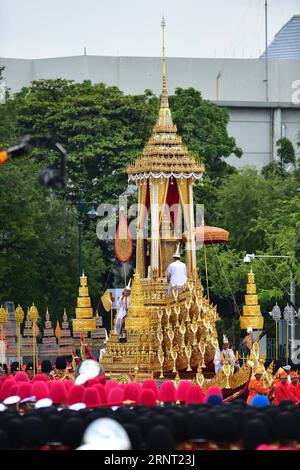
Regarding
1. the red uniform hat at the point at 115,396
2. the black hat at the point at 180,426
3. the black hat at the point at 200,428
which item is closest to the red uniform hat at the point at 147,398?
the red uniform hat at the point at 115,396

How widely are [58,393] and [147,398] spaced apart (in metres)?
1.48

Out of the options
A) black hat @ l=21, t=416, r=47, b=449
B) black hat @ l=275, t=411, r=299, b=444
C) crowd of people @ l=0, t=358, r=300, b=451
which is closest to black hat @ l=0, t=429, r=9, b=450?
crowd of people @ l=0, t=358, r=300, b=451

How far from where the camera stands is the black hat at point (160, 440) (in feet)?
62.7

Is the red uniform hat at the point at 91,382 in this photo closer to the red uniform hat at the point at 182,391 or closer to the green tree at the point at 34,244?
the red uniform hat at the point at 182,391

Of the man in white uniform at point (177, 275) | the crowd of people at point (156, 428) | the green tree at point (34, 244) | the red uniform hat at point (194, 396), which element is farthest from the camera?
the green tree at point (34, 244)

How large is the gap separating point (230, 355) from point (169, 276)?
8.16 ft

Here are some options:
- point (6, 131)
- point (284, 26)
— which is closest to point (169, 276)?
point (6, 131)

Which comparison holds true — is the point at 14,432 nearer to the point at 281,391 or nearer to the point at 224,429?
the point at 224,429

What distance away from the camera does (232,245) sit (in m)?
63.1

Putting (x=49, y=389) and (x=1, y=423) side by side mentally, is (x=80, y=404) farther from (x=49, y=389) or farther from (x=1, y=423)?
(x=1, y=423)

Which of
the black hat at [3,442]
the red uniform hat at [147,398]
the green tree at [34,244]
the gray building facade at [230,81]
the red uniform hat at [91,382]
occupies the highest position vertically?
the gray building facade at [230,81]

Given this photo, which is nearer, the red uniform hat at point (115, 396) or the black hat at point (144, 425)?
the black hat at point (144, 425)

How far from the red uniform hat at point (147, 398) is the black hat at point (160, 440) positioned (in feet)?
20.2

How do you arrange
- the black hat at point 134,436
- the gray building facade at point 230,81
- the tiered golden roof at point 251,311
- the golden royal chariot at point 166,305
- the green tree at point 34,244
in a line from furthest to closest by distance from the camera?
the gray building facade at point 230,81
the green tree at point 34,244
the tiered golden roof at point 251,311
the golden royal chariot at point 166,305
the black hat at point 134,436
